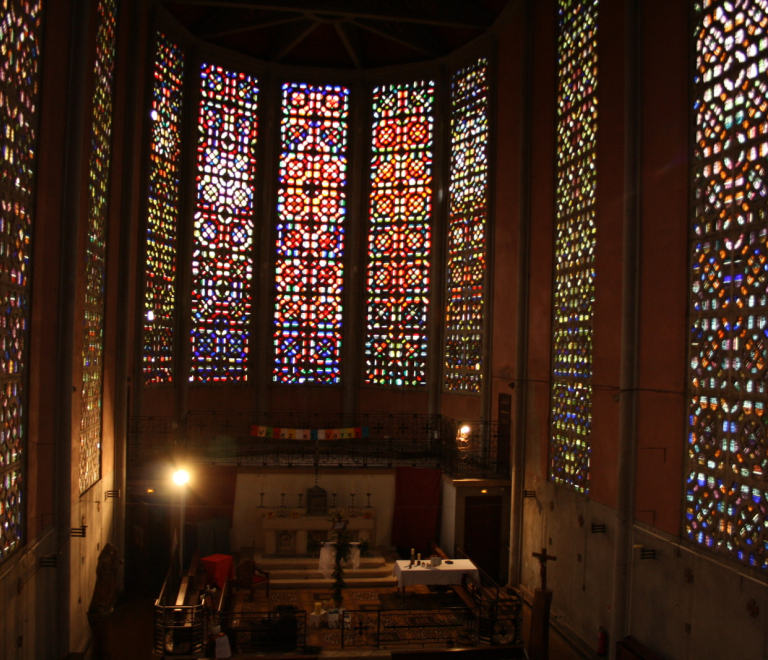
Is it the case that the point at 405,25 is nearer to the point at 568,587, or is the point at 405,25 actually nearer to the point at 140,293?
the point at 140,293

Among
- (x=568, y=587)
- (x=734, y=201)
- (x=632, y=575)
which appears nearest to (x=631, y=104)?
(x=734, y=201)

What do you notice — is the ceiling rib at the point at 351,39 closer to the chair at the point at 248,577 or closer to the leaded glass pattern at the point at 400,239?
the leaded glass pattern at the point at 400,239

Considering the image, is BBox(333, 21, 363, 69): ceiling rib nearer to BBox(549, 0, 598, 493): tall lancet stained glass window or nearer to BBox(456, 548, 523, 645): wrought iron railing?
BBox(549, 0, 598, 493): tall lancet stained glass window

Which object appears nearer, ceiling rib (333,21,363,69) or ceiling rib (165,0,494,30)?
ceiling rib (165,0,494,30)

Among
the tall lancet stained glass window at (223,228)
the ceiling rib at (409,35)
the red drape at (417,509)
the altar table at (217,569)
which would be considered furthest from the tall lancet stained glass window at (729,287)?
the tall lancet stained glass window at (223,228)

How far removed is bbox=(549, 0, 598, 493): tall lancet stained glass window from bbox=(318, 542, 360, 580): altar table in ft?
12.2

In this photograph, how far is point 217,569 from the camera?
→ 12125 millimetres

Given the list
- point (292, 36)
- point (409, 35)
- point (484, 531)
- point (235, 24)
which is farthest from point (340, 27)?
point (484, 531)

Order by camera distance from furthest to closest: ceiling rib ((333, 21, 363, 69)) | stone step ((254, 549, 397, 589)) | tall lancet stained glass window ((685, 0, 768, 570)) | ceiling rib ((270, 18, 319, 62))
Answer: ceiling rib ((270, 18, 319, 62)), ceiling rib ((333, 21, 363, 69)), stone step ((254, 549, 397, 589)), tall lancet stained glass window ((685, 0, 768, 570))

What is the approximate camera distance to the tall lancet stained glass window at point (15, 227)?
718 centimetres

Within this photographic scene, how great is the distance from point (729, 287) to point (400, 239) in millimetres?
10642

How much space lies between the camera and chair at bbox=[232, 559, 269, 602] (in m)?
12.1

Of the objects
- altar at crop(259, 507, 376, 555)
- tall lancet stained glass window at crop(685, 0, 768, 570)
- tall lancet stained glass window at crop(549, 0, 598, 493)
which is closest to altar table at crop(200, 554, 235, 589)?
altar at crop(259, 507, 376, 555)

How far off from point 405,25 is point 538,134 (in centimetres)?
580
